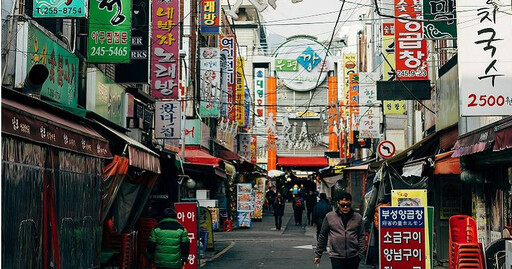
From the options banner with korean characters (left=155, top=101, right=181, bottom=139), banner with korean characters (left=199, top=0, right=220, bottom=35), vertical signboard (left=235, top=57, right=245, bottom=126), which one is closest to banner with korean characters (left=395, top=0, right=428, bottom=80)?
banner with korean characters (left=155, top=101, right=181, bottom=139)

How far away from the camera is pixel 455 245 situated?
1307 cm

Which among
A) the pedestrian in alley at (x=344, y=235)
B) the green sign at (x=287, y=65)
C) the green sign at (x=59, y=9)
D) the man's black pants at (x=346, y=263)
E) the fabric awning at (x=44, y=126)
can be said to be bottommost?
the man's black pants at (x=346, y=263)

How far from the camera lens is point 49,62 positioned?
14.9 m

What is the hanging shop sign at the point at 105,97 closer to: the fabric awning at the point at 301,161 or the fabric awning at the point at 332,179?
the fabric awning at the point at 332,179

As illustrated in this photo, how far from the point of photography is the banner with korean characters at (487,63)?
13164 mm

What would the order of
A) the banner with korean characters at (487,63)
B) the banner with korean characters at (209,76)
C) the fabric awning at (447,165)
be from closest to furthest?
the banner with korean characters at (487,63) < the fabric awning at (447,165) < the banner with korean characters at (209,76)

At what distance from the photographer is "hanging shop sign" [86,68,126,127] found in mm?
18328

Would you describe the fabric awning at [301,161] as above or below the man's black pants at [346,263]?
above

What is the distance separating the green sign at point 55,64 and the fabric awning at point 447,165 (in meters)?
8.17

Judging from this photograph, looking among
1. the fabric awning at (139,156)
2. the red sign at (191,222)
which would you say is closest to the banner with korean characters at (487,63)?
the fabric awning at (139,156)

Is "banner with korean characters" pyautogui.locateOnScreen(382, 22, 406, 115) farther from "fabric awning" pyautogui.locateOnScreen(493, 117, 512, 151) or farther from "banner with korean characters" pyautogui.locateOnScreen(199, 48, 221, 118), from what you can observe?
"fabric awning" pyautogui.locateOnScreen(493, 117, 512, 151)

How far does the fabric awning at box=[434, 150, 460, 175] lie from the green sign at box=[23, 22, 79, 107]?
26.8 feet

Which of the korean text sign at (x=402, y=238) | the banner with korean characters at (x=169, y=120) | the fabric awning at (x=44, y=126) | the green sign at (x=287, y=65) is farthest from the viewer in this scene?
the green sign at (x=287, y=65)

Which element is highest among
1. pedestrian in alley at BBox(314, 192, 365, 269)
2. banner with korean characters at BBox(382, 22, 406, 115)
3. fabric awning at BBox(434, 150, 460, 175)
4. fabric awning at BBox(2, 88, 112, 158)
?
banner with korean characters at BBox(382, 22, 406, 115)
